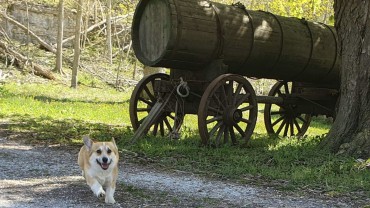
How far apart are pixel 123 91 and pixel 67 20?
9504mm

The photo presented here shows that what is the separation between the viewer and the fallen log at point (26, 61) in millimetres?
24109

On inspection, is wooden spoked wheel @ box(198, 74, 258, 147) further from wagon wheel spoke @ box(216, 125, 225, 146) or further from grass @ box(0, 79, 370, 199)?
grass @ box(0, 79, 370, 199)

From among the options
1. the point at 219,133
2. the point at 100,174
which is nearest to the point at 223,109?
the point at 219,133

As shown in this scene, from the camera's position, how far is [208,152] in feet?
30.2

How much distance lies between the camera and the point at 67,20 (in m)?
32.3

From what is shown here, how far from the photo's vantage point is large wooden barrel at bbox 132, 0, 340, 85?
386 inches

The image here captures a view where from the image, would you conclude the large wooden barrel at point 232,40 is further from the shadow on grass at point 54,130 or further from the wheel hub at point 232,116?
the shadow on grass at point 54,130

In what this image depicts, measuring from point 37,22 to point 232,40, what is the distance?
2307 cm

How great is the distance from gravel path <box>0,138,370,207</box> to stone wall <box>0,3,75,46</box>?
22937 millimetres

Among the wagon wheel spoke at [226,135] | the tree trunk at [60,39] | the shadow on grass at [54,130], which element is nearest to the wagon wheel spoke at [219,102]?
the wagon wheel spoke at [226,135]

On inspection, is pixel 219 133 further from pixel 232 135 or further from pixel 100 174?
pixel 100 174

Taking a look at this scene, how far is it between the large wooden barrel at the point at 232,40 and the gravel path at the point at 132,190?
291cm

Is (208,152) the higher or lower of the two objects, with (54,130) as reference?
higher

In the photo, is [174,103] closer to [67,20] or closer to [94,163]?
[94,163]
